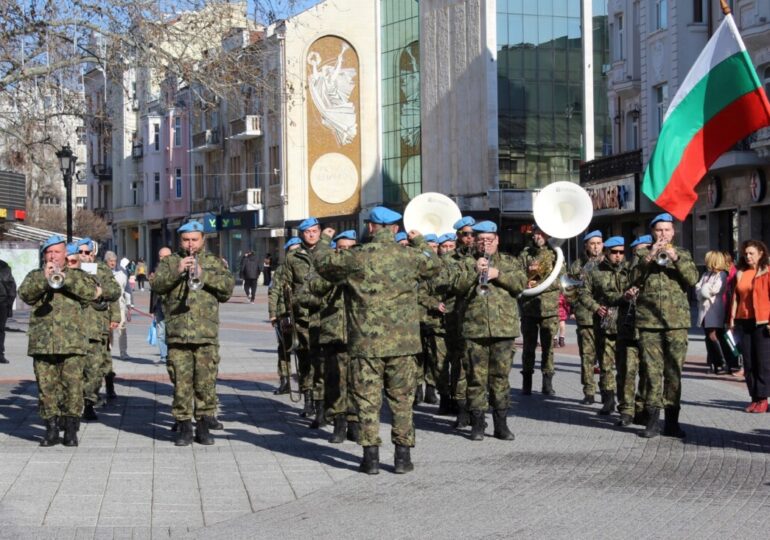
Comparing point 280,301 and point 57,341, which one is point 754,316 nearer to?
point 280,301

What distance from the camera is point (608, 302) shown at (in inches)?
496

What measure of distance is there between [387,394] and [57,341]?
3.03m

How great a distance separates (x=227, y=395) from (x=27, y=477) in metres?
5.74

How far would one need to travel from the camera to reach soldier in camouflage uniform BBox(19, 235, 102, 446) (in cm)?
1105

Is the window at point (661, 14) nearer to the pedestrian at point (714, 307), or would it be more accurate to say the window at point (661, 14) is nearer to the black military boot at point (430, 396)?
the pedestrian at point (714, 307)

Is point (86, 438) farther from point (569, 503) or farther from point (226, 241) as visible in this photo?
point (226, 241)

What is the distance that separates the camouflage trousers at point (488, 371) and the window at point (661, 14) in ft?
88.2

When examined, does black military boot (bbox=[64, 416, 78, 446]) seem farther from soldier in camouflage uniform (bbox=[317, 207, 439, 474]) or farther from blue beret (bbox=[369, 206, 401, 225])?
blue beret (bbox=[369, 206, 401, 225])

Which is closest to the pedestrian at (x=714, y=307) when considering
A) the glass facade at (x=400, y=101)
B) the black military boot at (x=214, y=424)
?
the black military boot at (x=214, y=424)

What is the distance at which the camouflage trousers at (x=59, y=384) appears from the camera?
11.1 meters

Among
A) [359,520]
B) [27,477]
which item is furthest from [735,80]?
[27,477]

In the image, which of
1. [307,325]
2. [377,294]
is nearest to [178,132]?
[307,325]

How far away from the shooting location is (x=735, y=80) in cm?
1170

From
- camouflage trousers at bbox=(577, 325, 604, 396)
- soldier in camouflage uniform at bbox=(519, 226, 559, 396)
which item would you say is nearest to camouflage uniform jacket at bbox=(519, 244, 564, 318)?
soldier in camouflage uniform at bbox=(519, 226, 559, 396)
